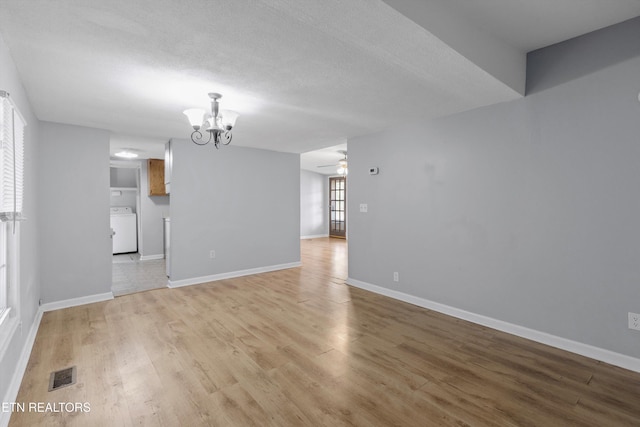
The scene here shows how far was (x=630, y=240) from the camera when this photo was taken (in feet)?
7.45

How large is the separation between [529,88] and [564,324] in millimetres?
2097

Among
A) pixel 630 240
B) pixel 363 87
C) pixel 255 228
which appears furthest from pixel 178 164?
pixel 630 240

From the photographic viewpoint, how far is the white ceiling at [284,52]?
1.56 m

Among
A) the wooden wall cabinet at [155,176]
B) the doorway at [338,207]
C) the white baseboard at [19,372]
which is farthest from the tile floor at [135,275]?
the doorway at [338,207]

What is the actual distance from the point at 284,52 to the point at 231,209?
3505 mm

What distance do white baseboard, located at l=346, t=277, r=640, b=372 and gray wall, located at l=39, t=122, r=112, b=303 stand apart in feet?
12.6

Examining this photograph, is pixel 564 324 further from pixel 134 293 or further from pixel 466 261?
pixel 134 293

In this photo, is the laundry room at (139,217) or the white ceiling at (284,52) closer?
the white ceiling at (284,52)

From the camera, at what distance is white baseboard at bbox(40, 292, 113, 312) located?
3.57 meters

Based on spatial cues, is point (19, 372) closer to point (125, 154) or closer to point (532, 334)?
point (532, 334)

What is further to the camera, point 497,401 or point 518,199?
point 518,199

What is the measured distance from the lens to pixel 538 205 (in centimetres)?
273

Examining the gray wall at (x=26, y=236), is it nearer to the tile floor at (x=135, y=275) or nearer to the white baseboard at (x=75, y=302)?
the white baseboard at (x=75, y=302)

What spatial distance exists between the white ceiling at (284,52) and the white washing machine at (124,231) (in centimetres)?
428
